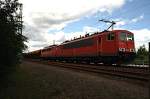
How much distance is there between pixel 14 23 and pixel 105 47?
10919 millimetres

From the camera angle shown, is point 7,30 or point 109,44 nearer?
point 7,30

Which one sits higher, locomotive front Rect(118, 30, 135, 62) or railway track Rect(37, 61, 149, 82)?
locomotive front Rect(118, 30, 135, 62)

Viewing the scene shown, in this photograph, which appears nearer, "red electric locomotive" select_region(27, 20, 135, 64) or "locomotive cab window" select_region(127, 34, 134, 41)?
"red electric locomotive" select_region(27, 20, 135, 64)

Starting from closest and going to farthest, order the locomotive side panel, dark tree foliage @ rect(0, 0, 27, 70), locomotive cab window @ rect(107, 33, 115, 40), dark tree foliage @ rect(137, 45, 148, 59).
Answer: dark tree foliage @ rect(0, 0, 27, 70)
the locomotive side panel
locomotive cab window @ rect(107, 33, 115, 40)
dark tree foliage @ rect(137, 45, 148, 59)

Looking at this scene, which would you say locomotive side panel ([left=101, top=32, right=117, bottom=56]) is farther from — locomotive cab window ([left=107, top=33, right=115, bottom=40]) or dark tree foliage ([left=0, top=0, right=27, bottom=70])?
dark tree foliage ([left=0, top=0, right=27, bottom=70])

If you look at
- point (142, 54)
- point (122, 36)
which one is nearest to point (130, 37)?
point (122, 36)

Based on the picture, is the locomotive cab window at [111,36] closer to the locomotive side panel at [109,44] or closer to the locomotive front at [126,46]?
the locomotive side panel at [109,44]

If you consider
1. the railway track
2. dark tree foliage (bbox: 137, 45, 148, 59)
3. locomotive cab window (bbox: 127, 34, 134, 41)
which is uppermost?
locomotive cab window (bbox: 127, 34, 134, 41)

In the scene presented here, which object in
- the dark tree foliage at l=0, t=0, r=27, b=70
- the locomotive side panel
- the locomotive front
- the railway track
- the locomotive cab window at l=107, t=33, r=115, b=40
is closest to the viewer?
the dark tree foliage at l=0, t=0, r=27, b=70

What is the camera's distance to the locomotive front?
2220 centimetres

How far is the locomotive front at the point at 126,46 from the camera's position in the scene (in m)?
22.2

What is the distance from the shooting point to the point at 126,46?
23.0 metres

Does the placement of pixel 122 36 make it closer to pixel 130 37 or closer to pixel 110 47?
pixel 130 37

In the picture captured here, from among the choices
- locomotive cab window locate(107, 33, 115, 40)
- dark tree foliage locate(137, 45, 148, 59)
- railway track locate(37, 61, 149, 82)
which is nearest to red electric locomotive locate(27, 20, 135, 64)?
locomotive cab window locate(107, 33, 115, 40)
